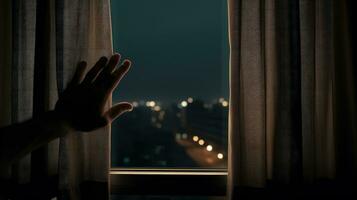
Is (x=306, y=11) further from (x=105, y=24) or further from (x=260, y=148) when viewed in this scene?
(x=105, y=24)

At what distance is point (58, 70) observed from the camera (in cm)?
213

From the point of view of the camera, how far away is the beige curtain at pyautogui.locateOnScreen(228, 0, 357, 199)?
2051mm

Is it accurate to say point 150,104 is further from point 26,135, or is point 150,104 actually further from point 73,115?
point 26,135

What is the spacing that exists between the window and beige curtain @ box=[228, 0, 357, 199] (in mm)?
428

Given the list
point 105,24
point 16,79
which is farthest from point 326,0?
point 16,79

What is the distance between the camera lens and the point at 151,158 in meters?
2.59

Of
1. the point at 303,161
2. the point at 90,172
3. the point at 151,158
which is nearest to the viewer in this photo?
the point at 303,161

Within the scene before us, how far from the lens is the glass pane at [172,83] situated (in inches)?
99.8

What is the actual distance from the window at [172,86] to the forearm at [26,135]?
195cm

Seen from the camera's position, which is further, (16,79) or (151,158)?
(151,158)

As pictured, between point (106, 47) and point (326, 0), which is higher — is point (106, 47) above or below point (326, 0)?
below

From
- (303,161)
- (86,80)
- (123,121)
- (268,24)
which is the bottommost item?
(303,161)

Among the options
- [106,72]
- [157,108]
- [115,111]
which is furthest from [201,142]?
[106,72]

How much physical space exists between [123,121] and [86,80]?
1.94 meters
